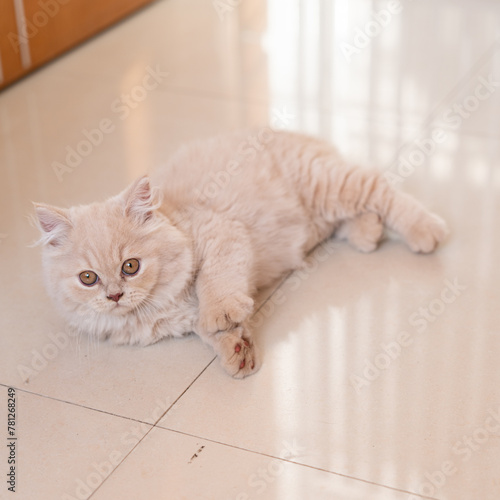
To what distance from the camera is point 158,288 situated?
1990 mm

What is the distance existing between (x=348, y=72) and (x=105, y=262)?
2.05 meters

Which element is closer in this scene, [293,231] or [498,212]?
[293,231]

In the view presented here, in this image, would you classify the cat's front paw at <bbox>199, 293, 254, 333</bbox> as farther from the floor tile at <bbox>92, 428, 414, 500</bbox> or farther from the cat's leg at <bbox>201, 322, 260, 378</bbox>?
the floor tile at <bbox>92, 428, 414, 500</bbox>

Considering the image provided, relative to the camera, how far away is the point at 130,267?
193cm

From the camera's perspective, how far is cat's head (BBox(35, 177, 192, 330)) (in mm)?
1896

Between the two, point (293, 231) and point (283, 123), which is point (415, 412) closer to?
point (293, 231)

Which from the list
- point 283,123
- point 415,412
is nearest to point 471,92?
point 283,123

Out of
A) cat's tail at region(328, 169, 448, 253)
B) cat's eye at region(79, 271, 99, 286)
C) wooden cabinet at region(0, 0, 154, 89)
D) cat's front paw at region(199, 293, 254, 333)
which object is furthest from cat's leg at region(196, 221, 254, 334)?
wooden cabinet at region(0, 0, 154, 89)

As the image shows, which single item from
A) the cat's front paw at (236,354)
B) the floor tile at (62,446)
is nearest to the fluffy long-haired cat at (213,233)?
the cat's front paw at (236,354)

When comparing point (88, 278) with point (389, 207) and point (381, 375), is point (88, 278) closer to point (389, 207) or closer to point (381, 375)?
point (381, 375)

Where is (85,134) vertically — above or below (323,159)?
below

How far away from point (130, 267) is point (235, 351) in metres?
0.34

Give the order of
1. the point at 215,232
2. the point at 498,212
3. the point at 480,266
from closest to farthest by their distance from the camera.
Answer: the point at 215,232 < the point at 480,266 < the point at 498,212

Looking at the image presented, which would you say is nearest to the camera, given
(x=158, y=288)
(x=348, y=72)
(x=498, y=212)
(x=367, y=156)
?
(x=158, y=288)
